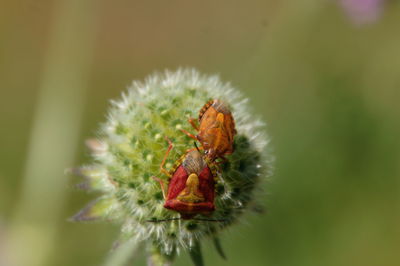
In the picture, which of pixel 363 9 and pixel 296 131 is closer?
pixel 363 9

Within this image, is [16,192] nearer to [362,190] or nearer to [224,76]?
[224,76]

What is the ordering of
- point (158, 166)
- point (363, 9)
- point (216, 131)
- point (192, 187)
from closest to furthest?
1. point (192, 187)
2. point (216, 131)
3. point (158, 166)
4. point (363, 9)

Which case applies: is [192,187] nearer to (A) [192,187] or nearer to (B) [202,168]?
(A) [192,187]

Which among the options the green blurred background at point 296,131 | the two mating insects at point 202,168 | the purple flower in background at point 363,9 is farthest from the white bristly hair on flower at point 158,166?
the purple flower in background at point 363,9

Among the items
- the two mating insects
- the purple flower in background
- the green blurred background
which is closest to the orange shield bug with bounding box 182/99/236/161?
the two mating insects

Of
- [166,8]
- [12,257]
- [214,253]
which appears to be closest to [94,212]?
[12,257]

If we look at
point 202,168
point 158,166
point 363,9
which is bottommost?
point 202,168

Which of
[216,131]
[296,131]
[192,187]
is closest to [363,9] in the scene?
[296,131]

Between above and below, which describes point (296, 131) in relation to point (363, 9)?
below
